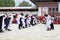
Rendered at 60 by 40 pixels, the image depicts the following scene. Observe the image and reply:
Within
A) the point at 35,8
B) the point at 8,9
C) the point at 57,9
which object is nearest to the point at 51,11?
the point at 57,9

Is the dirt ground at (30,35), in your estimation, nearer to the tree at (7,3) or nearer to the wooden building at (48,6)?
the wooden building at (48,6)

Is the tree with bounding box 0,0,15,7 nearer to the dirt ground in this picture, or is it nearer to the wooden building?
the wooden building

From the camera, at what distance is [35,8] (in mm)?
55844

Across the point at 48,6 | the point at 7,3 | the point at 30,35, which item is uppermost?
the point at 30,35

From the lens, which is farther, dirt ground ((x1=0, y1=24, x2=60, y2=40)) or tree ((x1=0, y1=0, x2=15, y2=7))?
tree ((x1=0, y1=0, x2=15, y2=7))

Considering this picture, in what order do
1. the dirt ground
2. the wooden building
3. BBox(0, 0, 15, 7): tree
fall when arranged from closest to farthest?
the dirt ground < the wooden building < BBox(0, 0, 15, 7): tree

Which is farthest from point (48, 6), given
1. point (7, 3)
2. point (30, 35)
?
point (7, 3)

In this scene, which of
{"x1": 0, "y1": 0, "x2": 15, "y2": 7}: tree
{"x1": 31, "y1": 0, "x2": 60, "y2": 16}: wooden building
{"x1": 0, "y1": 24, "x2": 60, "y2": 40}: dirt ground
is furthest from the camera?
{"x1": 0, "y1": 0, "x2": 15, "y2": 7}: tree

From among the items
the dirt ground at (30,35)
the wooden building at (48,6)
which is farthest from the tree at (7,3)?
the dirt ground at (30,35)

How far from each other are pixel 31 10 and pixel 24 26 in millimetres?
29178

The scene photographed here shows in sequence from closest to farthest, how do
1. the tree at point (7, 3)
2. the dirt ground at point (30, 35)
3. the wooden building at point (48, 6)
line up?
the dirt ground at point (30, 35) < the wooden building at point (48, 6) < the tree at point (7, 3)

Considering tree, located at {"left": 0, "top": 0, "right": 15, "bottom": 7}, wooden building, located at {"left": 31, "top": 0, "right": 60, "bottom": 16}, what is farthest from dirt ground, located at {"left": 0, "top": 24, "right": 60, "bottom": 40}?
tree, located at {"left": 0, "top": 0, "right": 15, "bottom": 7}

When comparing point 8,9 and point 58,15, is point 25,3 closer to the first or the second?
point 8,9

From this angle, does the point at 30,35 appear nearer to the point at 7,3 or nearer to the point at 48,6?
the point at 48,6
